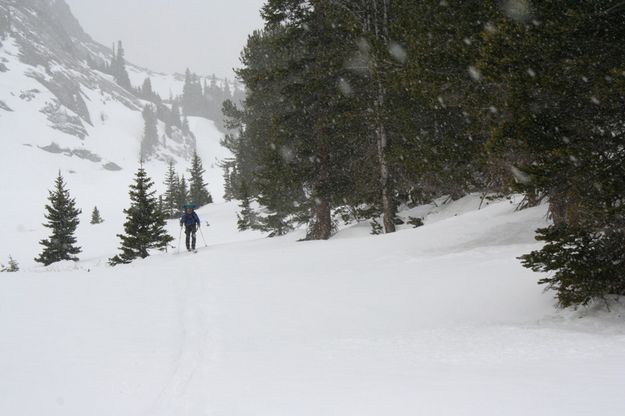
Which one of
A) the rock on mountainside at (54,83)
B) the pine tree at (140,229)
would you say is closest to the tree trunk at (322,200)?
the pine tree at (140,229)

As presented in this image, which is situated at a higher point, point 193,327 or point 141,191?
point 141,191

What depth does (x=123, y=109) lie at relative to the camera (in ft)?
506

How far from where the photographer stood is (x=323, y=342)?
221 inches

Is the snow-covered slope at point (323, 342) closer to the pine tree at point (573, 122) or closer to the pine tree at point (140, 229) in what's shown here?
the pine tree at point (573, 122)

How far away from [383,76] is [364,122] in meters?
4.00

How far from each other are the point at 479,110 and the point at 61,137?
12661 cm

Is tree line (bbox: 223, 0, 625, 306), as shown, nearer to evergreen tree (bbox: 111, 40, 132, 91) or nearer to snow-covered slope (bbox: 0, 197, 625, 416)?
snow-covered slope (bbox: 0, 197, 625, 416)

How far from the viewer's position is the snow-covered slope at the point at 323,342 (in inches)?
147

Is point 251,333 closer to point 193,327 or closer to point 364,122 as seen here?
point 193,327

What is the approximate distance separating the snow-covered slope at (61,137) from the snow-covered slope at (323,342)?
99.2 ft

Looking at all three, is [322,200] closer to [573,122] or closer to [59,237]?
[573,122]

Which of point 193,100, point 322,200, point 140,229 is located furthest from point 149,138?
point 322,200

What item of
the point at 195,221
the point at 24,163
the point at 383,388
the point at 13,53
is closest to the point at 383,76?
the point at 383,388

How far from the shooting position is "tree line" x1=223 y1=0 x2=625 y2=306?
532 cm
